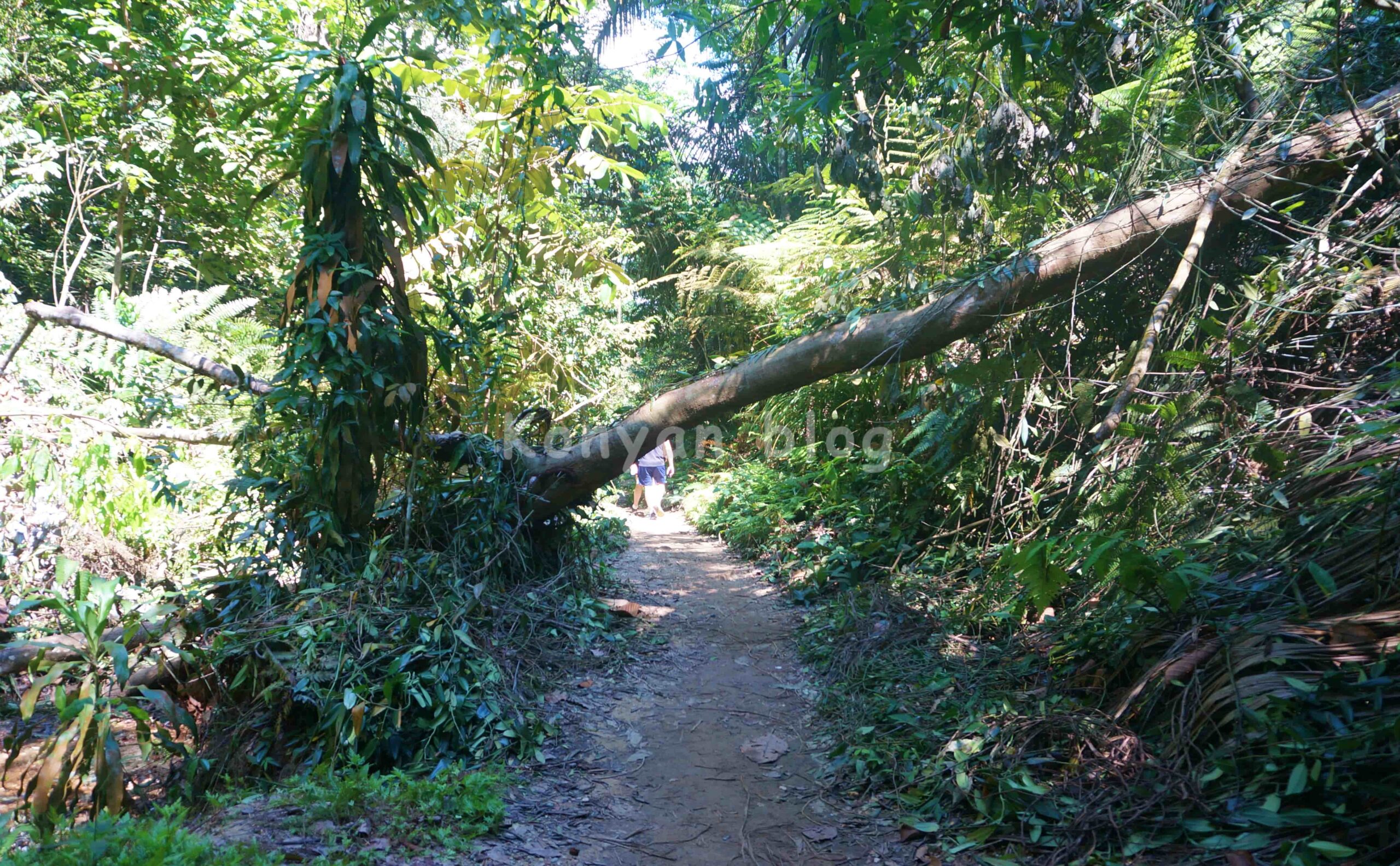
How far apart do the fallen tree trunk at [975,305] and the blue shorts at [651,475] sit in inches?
229

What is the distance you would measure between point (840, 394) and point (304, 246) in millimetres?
5917

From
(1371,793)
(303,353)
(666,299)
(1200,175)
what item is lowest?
(1371,793)

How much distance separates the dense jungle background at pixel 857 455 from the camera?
308 centimetres

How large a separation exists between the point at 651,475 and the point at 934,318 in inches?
292

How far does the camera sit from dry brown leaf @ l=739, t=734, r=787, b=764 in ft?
13.4

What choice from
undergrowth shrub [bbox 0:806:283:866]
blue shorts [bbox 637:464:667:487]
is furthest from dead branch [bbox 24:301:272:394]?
blue shorts [bbox 637:464:667:487]

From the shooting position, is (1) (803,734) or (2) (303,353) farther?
(2) (303,353)

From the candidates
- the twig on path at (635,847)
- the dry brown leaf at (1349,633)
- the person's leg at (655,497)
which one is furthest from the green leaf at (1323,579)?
the person's leg at (655,497)

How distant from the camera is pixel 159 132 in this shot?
869 centimetres

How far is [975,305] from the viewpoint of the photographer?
5.31 metres

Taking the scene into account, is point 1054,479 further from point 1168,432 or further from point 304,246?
point 304,246

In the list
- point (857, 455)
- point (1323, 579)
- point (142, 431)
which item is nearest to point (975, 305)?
point (1323, 579)

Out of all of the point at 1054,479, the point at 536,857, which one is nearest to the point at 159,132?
the point at 536,857

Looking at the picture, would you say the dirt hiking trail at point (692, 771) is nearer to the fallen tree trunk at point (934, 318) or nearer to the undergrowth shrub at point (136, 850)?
the undergrowth shrub at point (136, 850)
